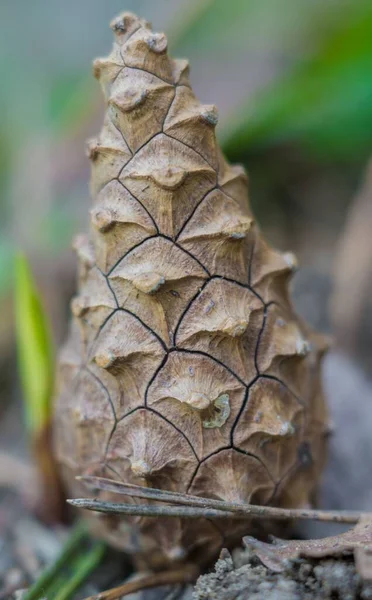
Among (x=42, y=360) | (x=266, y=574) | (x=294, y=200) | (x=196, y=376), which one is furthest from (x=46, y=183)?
(x=266, y=574)

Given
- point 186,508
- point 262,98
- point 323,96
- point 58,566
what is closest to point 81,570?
point 58,566

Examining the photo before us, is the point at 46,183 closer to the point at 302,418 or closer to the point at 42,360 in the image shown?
the point at 42,360

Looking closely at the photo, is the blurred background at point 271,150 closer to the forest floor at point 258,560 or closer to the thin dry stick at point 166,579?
the forest floor at point 258,560

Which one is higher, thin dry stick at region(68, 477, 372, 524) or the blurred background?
the blurred background

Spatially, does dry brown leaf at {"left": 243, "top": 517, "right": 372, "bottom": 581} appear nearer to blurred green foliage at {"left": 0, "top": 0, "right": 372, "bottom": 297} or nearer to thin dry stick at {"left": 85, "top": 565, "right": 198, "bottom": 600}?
thin dry stick at {"left": 85, "top": 565, "right": 198, "bottom": 600}

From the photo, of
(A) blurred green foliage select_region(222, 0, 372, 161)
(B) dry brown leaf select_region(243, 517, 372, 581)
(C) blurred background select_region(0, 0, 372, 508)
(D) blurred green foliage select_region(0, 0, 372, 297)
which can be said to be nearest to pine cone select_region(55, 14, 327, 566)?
(B) dry brown leaf select_region(243, 517, 372, 581)

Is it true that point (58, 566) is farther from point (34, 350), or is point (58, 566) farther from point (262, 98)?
point (262, 98)
